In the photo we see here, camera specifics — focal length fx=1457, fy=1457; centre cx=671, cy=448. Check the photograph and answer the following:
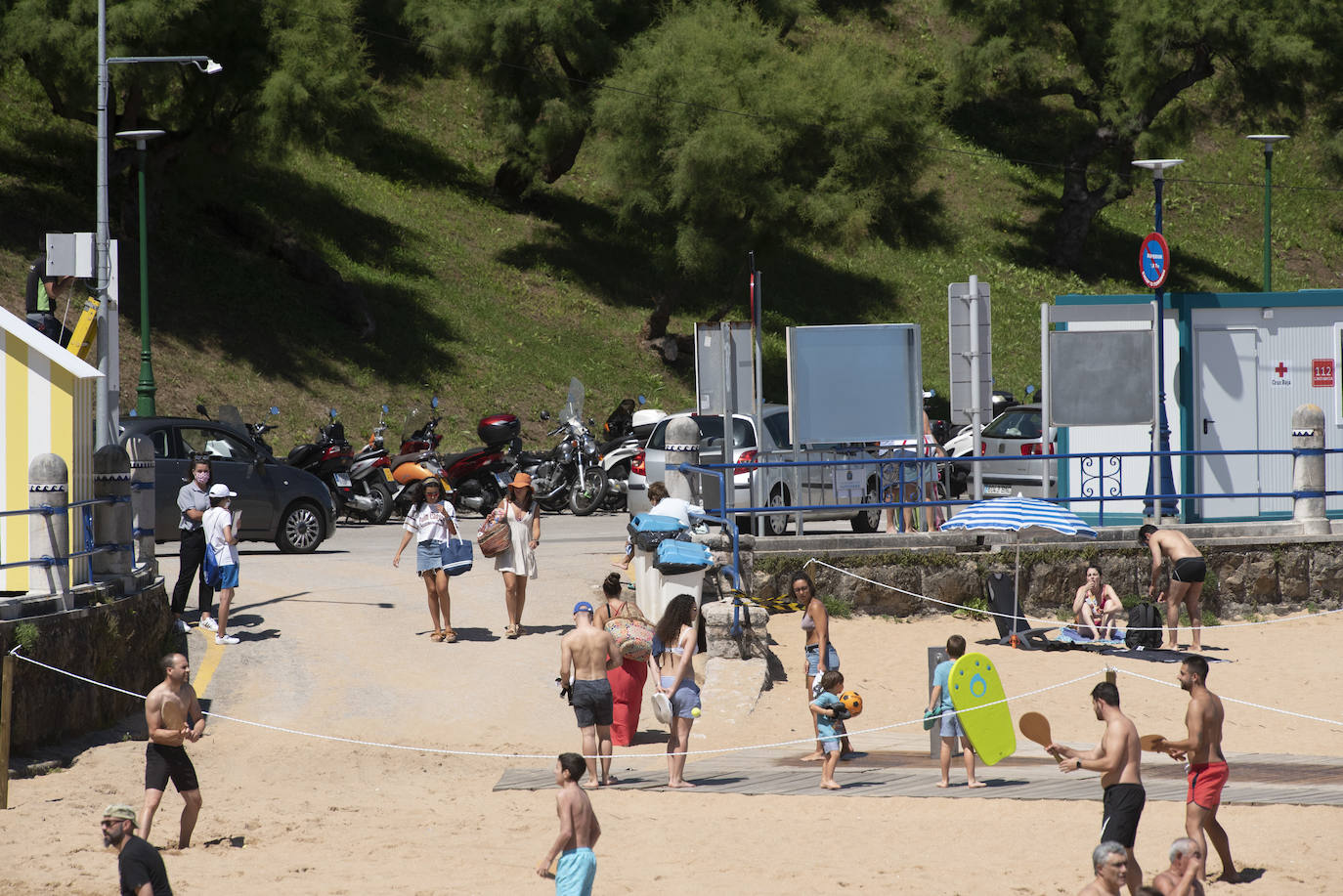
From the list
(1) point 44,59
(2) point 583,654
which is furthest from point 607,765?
(1) point 44,59

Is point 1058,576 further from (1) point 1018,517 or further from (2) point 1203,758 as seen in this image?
(2) point 1203,758

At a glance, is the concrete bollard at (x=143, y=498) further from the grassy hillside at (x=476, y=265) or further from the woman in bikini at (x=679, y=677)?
the grassy hillside at (x=476, y=265)

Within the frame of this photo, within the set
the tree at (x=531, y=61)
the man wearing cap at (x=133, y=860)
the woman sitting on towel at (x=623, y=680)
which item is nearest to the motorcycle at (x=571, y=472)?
the woman sitting on towel at (x=623, y=680)

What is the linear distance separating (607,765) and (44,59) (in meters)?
21.9

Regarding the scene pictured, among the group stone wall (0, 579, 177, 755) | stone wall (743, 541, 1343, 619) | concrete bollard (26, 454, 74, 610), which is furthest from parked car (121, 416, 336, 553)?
stone wall (743, 541, 1343, 619)

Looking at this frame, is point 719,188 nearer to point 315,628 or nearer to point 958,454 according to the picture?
point 958,454

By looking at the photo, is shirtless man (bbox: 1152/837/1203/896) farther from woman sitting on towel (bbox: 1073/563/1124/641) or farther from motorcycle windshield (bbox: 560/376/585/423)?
motorcycle windshield (bbox: 560/376/585/423)

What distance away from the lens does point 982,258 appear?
145 feet

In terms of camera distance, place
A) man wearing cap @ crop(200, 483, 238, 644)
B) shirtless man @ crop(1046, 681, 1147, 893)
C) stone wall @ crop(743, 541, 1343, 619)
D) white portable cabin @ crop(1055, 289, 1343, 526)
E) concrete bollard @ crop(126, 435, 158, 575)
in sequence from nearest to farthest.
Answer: shirtless man @ crop(1046, 681, 1147, 893), man wearing cap @ crop(200, 483, 238, 644), concrete bollard @ crop(126, 435, 158, 575), stone wall @ crop(743, 541, 1343, 619), white portable cabin @ crop(1055, 289, 1343, 526)

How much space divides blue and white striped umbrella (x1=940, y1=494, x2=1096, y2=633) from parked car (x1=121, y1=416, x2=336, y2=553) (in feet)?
26.1

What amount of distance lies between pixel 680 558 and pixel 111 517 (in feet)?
17.2

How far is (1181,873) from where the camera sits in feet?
24.6

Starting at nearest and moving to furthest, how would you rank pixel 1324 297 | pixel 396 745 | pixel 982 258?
1. pixel 396 745
2. pixel 1324 297
3. pixel 982 258

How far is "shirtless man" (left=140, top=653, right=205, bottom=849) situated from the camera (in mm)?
9406
